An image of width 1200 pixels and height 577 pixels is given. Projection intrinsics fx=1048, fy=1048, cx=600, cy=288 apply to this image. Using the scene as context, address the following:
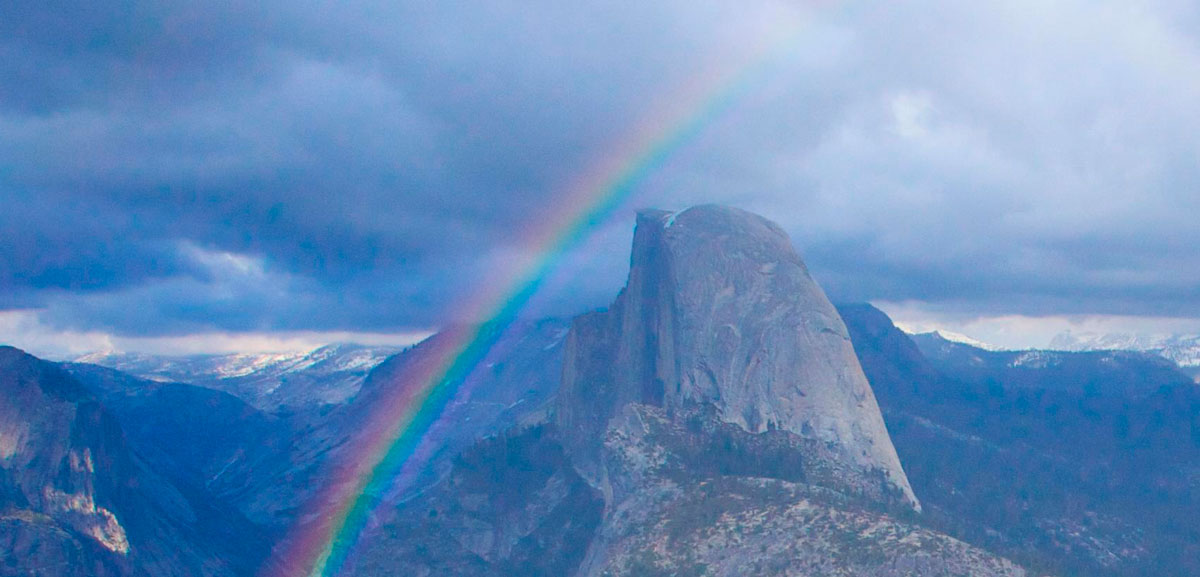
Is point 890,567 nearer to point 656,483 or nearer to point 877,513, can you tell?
point 877,513

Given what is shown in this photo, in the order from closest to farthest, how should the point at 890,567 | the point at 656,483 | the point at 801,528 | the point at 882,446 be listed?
the point at 890,567, the point at 801,528, the point at 656,483, the point at 882,446

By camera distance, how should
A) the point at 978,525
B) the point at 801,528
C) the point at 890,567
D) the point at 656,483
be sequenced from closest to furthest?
the point at 890,567 → the point at 801,528 → the point at 656,483 → the point at 978,525

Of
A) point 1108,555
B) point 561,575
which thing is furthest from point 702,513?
point 1108,555

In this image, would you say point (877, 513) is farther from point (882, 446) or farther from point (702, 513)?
point (882, 446)

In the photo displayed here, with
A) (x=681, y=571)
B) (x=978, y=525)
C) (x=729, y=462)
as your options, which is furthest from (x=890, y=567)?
(x=978, y=525)

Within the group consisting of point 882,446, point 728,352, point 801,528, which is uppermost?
point 728,352

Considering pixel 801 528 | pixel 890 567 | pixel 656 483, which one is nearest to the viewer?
pixel 890 567

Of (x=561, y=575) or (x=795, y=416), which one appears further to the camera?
(x=561, y=575)

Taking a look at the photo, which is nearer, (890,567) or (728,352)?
(890,567)

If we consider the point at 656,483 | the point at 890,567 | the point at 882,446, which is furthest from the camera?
the point at 882,446

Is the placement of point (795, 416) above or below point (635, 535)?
above
